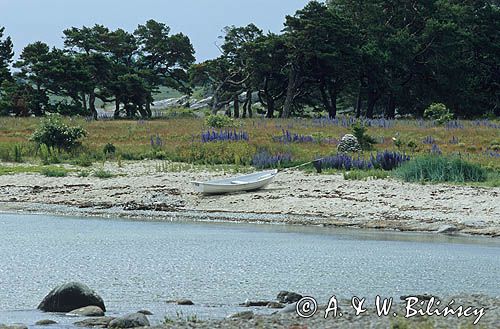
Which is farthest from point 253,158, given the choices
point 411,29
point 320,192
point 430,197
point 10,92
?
point 411,29

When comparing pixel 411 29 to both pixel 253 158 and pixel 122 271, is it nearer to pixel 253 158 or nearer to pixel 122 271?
pixel 253 158

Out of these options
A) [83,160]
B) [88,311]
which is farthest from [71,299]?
[83,160]

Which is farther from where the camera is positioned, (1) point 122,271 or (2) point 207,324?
(1) point 122,271

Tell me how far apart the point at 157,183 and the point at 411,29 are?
139 feet

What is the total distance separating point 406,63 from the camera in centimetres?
6331

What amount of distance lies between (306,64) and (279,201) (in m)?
37.6

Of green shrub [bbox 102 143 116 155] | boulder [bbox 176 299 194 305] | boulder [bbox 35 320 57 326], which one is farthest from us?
green shrub [bbox 102 143 116 155]

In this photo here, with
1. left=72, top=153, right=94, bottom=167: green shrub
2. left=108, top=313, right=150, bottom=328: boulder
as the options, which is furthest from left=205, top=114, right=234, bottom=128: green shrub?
left=108, top=313, right=150, bottom=328: boulder

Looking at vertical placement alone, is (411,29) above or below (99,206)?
above

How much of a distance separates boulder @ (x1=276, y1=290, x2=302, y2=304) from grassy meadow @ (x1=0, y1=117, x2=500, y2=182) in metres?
14.8

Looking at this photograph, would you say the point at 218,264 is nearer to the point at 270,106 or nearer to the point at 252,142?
the point at 252,142

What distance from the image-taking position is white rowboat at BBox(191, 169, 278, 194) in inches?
1010

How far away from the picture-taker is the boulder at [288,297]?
1221 cm

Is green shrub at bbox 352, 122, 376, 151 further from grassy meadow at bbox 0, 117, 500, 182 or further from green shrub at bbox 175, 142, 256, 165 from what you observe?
green shrub at bbox 175, 142, 256, 165
